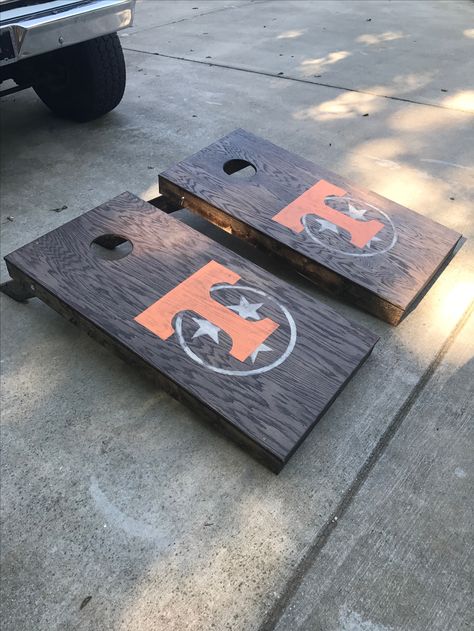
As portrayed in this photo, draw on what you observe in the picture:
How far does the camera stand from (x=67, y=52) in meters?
3.38

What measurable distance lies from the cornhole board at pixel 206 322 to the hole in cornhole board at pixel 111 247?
11cm

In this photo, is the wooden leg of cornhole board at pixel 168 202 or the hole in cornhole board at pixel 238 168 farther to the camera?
the hole in cornhole board at pixel 238 168

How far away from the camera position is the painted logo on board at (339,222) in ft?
7.75

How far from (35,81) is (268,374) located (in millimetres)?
2628

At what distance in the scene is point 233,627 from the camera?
1.37m

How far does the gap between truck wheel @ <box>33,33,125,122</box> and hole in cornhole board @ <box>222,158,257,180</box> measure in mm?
1145

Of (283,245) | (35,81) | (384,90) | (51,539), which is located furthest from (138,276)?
(384,90)

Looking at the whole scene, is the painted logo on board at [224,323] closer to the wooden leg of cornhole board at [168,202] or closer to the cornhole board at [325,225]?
the cornhole board at [325,225]

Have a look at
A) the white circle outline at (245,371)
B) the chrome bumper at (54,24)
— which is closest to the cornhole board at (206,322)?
the white circle outline at (245,371)

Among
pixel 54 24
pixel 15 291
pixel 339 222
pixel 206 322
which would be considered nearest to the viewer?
pixel 206 322

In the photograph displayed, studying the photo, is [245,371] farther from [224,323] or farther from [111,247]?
[111,247]

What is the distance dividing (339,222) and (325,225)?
0.08 meters

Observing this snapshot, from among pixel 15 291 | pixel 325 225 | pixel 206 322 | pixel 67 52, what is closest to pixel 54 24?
pixel 67 52

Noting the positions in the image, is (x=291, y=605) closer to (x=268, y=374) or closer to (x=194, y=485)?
(x=194, y=485)
